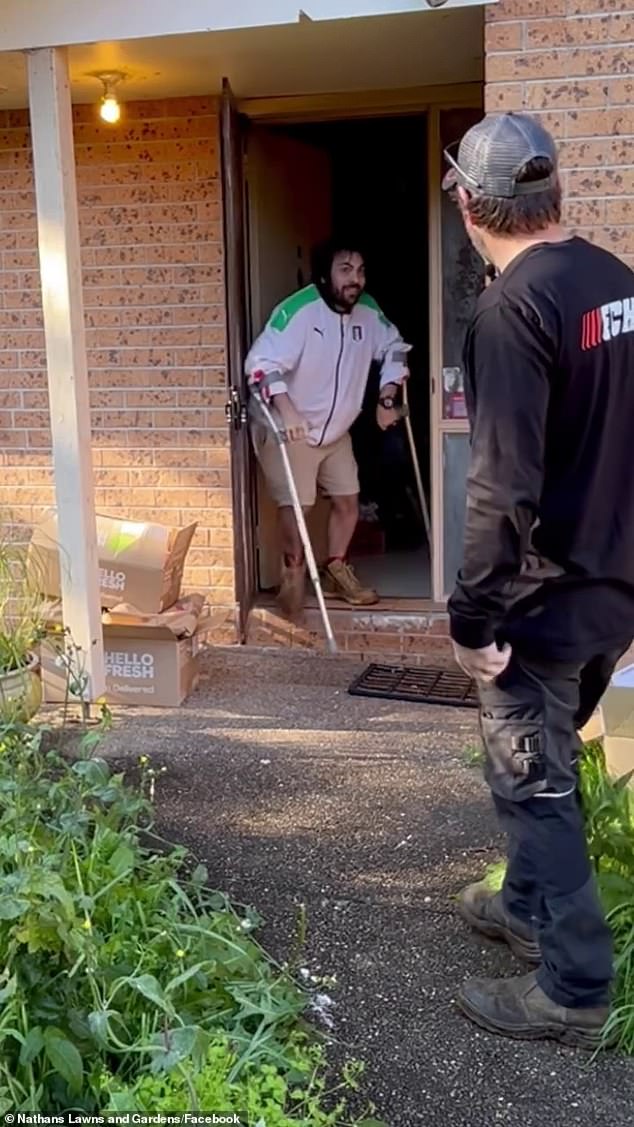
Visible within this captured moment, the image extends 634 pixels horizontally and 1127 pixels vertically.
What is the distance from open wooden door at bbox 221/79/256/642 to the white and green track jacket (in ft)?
0.38

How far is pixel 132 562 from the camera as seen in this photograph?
500 centimetres

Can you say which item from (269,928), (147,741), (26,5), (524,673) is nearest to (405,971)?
(269,928)

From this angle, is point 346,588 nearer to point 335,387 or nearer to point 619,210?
point 335,387

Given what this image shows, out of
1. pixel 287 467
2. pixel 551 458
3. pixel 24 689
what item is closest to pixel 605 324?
pixel 551 458

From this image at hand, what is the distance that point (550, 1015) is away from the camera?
2350 millimetres

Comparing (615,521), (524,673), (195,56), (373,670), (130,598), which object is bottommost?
(373,670)

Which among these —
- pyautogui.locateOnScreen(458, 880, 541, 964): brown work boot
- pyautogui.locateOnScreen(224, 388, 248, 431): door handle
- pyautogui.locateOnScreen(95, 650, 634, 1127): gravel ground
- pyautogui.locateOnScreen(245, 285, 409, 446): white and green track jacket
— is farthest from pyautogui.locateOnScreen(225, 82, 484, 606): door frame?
pyautogui.locateOnScreen(458, 880, 541, 964): brown work boot

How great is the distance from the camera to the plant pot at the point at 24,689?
3.95 meters

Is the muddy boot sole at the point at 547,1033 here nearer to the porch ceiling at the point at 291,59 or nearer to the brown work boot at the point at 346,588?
the porch ceiling at the point at 291,59

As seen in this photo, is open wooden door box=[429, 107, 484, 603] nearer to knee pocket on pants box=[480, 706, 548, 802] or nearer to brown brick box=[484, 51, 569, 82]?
brown brick box=[484, 51, 569, 82]

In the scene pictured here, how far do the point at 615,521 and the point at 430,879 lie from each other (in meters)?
1.25

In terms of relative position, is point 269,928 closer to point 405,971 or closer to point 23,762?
point 405,971

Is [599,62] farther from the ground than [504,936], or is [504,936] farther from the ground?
[599,62]

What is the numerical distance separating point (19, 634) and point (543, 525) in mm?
2606
